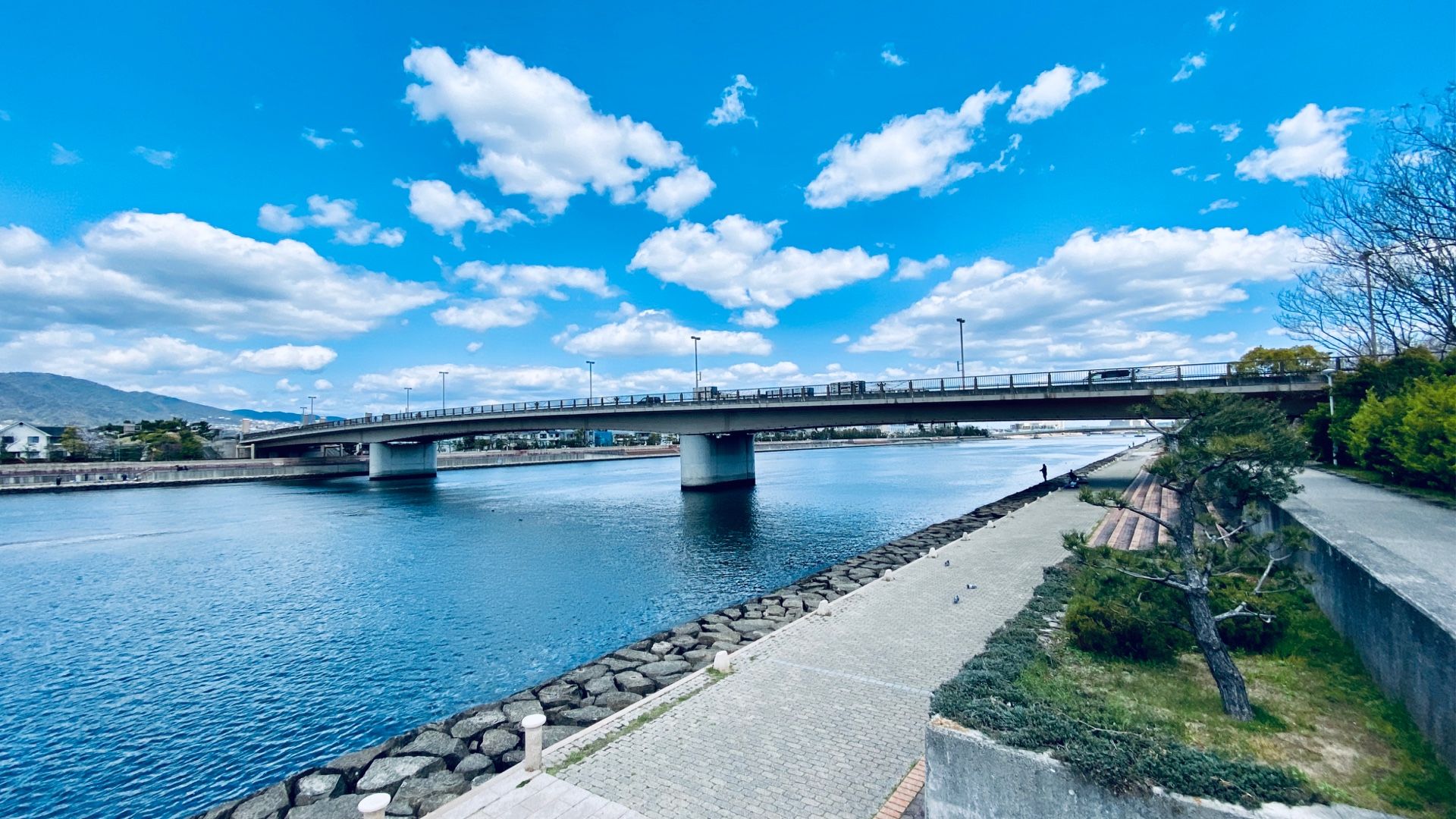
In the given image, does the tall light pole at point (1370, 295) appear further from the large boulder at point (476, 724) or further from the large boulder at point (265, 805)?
the large boulder at point (265, 805)

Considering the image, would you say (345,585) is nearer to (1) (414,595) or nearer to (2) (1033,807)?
(1) (414,595)

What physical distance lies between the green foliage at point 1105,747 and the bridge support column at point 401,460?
8672cm

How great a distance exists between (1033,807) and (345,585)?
87.2 feet

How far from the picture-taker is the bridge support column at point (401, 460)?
8000 cm

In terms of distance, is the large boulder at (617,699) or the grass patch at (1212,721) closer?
the grass patch at (1212,721)

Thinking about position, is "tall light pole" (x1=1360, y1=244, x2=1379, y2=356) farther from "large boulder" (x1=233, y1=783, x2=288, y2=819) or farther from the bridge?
"large boulder" (x1=233, y1=783, x2=288, y2=819)

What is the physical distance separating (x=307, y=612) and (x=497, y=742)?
586 inches

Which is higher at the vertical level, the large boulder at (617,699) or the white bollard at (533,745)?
the white bollard at (533,745)

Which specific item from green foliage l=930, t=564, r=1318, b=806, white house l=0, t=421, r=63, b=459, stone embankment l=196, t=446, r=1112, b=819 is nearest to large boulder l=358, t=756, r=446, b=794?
stone embankment l=196, t=446, r=1112, b=819

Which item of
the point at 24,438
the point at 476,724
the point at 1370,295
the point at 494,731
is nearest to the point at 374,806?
the point at 494,731

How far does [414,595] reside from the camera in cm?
2298

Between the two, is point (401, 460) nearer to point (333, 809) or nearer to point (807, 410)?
point (807, 410)

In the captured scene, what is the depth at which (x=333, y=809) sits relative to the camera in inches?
356

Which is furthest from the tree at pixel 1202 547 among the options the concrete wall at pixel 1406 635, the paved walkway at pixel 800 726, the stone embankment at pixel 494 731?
the stone embankment at pixel 494 731
